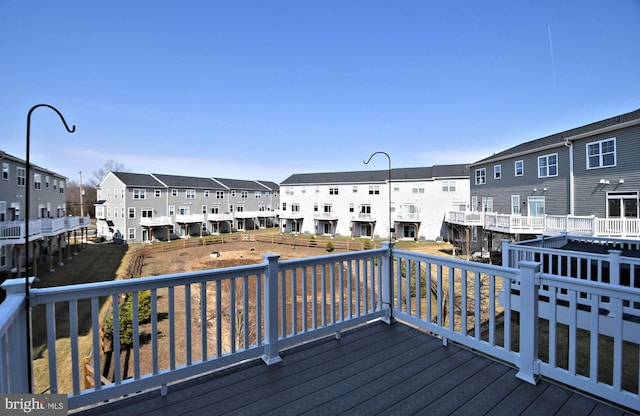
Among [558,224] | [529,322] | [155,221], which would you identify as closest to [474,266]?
[529,322]

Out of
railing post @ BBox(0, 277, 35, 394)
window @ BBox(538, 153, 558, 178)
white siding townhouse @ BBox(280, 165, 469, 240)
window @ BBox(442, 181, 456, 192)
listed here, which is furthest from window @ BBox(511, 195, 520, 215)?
railing post @ BBox(0, 277, 35, 394)

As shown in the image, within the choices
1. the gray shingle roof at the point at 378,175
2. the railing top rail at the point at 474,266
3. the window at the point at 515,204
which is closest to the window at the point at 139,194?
the gray shingle roof at the point at 378,175

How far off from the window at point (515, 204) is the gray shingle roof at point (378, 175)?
8.07 metres

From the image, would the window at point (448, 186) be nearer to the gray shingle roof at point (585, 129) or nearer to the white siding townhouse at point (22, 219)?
the gray shingle roof at point (585, 129)

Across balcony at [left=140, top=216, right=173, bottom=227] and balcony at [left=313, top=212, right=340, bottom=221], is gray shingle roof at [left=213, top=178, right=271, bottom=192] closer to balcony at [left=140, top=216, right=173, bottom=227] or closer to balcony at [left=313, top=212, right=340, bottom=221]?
Result: balcony at [left=140, top=216, right=173, bottom=227]

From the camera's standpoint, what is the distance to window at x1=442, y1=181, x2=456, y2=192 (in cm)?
2726

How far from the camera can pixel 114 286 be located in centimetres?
223

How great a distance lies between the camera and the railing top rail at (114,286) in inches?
79.3

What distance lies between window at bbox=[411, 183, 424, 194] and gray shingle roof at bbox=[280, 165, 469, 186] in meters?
0.68

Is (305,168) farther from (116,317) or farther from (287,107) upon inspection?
(116,317)

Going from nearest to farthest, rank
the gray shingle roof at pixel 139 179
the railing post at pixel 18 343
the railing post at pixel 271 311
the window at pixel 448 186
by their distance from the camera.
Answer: the railing post at pixel 18 343, the railing post at pixel 271 311, the window at pixel 448 186, the gray shingle roof at pixel 139 179

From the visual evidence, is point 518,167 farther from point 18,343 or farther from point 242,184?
point 242,184

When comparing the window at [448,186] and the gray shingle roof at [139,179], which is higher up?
the gray shingle roof at [139,179]

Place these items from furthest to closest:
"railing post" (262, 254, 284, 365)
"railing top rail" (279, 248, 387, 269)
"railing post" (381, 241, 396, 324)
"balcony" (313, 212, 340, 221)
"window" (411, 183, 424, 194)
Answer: "balcony" (313, 212, 340, 221) → "window" (411, 183, 424, 194) → "railing post" (381, 241, 396, 324) → "railing top rail" (279, 248, 387, 269) → "railing post" (262, 254, 284, 365)
